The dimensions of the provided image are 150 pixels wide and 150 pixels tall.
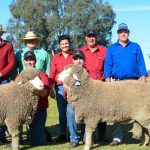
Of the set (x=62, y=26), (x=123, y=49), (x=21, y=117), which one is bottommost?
(x=21, y=117)

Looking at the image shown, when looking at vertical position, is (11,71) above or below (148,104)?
above

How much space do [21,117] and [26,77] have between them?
32.3 inches

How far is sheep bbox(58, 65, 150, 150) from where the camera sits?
8289 millimetres

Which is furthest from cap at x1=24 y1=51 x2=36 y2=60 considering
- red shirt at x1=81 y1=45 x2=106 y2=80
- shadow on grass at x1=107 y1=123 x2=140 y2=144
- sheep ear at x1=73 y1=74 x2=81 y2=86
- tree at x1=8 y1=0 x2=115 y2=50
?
tree at x1=8 y1=0 x2=115 y2=50

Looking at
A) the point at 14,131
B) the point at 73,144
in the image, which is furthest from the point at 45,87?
the point at 73,144

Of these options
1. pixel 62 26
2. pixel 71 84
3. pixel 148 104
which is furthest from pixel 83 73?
pixel 62 26

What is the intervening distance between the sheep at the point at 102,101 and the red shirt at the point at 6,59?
1.50 meters

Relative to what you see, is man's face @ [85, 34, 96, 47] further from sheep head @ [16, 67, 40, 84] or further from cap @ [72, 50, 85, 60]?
sheep head @ [16, 67, 40, 84]

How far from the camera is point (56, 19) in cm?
5547

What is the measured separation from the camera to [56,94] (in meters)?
9.64

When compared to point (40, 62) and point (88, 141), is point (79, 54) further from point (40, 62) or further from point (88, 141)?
point (88, 141)

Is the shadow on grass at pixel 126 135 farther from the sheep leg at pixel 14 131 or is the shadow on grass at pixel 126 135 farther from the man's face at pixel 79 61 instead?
the sheep leg at pixel 14 131

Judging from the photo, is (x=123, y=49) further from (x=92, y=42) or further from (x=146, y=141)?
(x=146, y=141)

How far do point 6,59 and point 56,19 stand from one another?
46.6 meters
